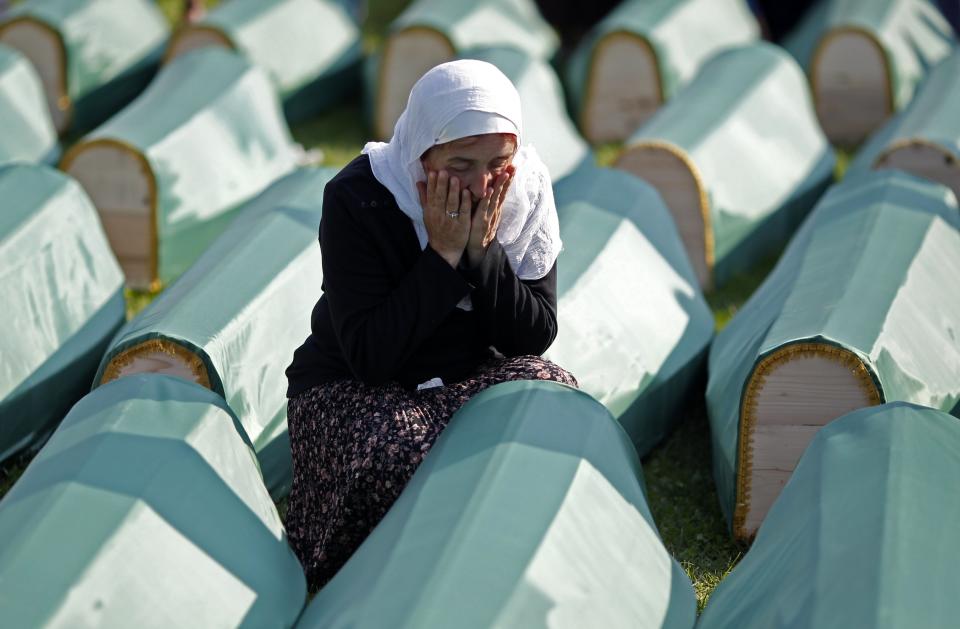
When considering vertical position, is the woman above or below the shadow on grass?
above

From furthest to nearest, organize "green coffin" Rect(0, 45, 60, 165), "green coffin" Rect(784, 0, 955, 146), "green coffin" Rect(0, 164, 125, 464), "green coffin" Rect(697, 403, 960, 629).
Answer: "green coffin" Rect(784, 0, 955, 146), "green coffin" Rect(0, 45, 60, 165), "green coffin" Rect(0, 164, 125, 464), "green coffin" Rect(697, 403, 960, 629)

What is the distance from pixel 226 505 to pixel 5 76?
3565mm

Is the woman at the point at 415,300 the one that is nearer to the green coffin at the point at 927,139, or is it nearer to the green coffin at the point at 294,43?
the green coffin at the point at 927,139

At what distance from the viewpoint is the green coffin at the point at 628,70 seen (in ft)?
21.5

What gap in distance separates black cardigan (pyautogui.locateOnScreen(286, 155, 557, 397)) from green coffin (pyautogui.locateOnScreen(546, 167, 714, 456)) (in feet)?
1.99

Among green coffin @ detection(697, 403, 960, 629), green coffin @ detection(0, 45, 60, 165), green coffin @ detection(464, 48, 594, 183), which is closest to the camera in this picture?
green coffin @ detection(697, 403, 960, 629)

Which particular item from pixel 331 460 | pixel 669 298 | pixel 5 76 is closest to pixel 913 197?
pixel 669 298

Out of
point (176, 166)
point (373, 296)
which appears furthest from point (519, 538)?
point (176, 166)

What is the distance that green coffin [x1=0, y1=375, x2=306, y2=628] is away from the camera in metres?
2.17

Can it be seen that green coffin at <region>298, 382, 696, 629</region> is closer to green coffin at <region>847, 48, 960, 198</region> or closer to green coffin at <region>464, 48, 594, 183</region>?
green coffin at <region>847, 48, 960, 198</region>

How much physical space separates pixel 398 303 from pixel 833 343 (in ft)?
3.42

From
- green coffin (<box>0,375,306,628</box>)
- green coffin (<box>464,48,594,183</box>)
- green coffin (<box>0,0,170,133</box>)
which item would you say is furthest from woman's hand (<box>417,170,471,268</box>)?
green coffin (<box>0,0,170,133</box>)

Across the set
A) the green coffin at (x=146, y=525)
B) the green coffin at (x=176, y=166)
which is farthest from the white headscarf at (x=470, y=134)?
the green coffin at (x=176, y=166)

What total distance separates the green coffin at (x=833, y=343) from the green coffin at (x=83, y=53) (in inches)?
149
